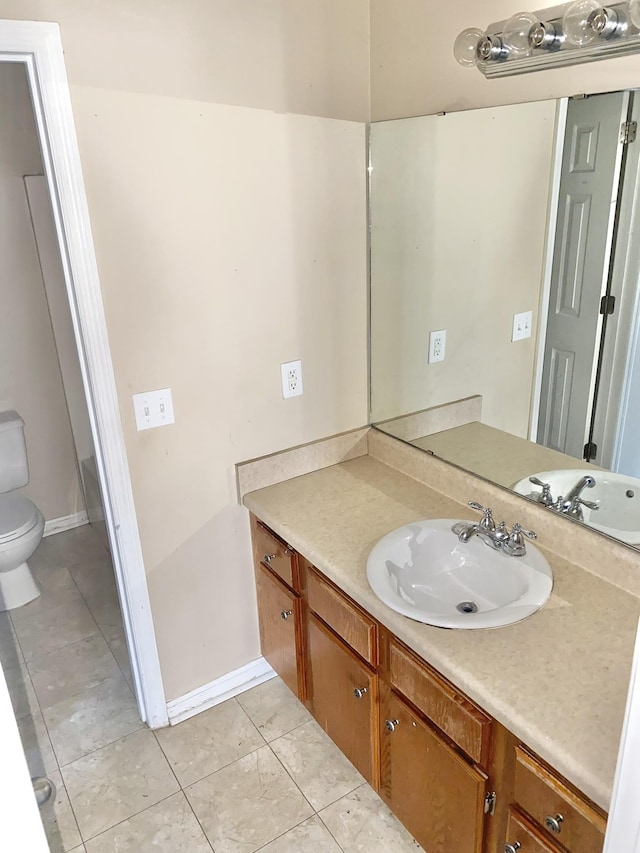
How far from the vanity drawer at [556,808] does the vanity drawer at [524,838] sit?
0.7 inches

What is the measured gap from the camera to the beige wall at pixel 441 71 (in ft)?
4.83

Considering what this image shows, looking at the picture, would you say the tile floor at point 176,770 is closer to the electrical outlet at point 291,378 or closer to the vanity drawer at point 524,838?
the vanity drawer at point 524,838

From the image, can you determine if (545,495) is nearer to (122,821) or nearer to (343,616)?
(343,616)

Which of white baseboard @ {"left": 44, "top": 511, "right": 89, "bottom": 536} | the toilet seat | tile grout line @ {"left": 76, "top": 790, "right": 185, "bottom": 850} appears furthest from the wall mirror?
white baseboard @ {"left": 44, "top": 511, "right": 89, "bottom": 536}

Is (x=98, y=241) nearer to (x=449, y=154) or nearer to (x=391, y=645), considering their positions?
(x=449, y=154)

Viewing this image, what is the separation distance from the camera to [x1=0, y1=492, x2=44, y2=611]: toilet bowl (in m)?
2.73

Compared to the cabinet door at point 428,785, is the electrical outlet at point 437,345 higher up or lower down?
higher up

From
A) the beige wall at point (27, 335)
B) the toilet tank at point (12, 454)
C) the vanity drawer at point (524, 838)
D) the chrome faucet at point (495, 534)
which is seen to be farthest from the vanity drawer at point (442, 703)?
the beige wall at point (27, 335)

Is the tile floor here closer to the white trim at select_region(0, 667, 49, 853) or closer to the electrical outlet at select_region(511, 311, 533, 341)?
the white trim at select_region(0, 667, 49, 853)

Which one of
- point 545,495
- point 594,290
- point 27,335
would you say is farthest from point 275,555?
point 27,335

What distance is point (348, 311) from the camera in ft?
7.14

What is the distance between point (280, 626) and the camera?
6.95 feet

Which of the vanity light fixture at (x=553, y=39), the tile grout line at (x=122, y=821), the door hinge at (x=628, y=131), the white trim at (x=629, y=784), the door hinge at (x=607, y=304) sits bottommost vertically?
the tile grout line at (x=122, y=821)

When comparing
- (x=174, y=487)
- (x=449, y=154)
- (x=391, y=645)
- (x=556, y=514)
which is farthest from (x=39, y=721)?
(x=449, y=154)
